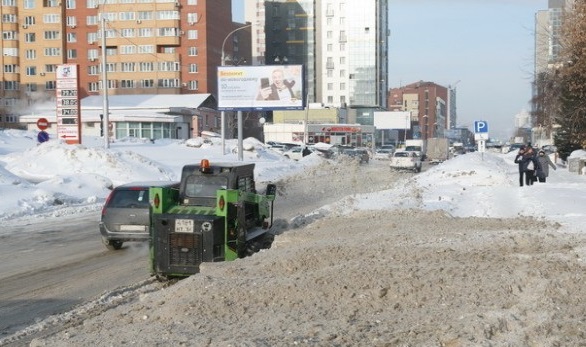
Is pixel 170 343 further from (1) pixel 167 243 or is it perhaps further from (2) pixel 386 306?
(1) pixel 167 243

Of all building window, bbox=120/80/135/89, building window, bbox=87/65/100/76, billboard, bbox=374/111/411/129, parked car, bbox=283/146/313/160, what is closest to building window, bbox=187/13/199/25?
building window, bbox=120/80/135/89

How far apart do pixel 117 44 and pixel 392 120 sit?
43454 mm

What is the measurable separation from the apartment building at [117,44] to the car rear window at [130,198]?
88597 millimetres

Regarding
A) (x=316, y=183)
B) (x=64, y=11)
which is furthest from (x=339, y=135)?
(x=316, y=183)

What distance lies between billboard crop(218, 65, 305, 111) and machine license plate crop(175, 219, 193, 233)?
36216 millimetres

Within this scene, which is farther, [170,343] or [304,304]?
[304,304]

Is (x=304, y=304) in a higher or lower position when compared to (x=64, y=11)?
lower

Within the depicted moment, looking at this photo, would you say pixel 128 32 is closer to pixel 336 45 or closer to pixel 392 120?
pixel 392 120

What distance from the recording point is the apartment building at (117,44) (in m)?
102

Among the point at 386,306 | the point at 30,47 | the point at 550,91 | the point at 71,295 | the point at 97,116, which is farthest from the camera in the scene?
the point at 30,47

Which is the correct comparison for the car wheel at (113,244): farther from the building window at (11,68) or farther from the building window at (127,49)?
the building window at (11,68)

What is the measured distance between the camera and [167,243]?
1059 centimetres

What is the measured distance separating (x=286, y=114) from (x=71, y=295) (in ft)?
362

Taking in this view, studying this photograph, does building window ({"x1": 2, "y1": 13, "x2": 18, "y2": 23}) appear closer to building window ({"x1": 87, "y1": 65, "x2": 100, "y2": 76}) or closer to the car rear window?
building window ({"x1": 87, "y1": 65, "x2": 100, "y2": 76})
